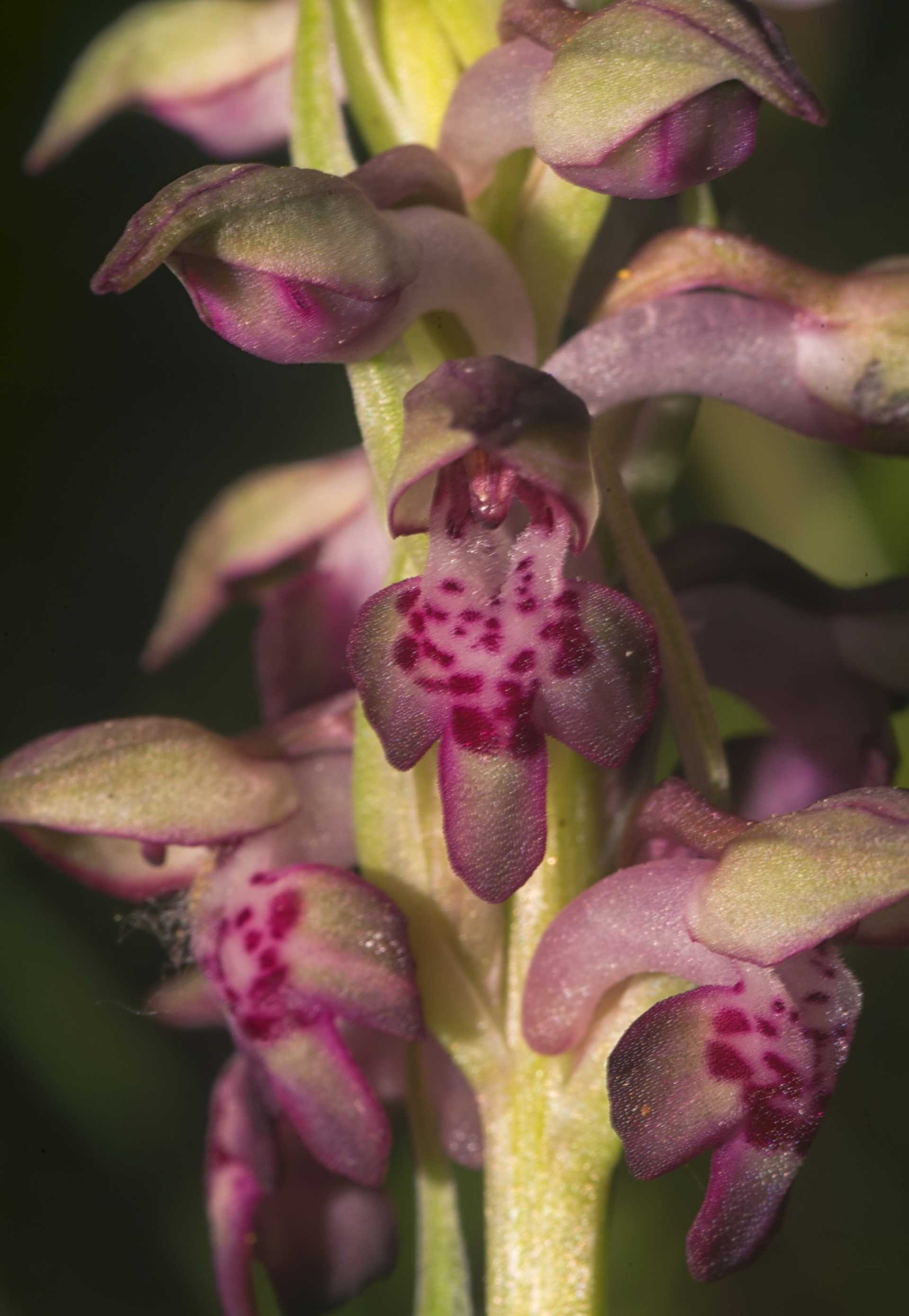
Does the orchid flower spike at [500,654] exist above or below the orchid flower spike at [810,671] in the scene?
→ above

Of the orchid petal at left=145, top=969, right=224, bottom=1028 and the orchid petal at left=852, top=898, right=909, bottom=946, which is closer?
the orchid petal at left=852, top=898, right=909, bottom=946

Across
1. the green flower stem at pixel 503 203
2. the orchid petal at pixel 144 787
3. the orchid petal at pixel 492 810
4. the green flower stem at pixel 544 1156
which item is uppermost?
the green flower stem at pixel 503 203

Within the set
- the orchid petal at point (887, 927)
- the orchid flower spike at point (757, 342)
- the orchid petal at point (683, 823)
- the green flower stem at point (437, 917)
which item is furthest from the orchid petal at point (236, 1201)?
the orchid flower spike at point (757, 342)

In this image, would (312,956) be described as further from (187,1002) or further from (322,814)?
(187,1002)

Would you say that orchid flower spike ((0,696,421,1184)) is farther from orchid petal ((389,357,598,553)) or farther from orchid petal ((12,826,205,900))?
orchid petal ((389,357,598,553))

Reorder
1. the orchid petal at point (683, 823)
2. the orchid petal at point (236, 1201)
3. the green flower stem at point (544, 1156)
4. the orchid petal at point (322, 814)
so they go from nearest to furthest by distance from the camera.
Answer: the orchid petal at point (683, 823) < the green flower stem at point (544, 1156) < the orchid petal at point (322, 814) < the orchid petal at point (236, 1201)

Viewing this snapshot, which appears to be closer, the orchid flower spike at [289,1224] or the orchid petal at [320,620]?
the orchid flower spike at [289,1224]

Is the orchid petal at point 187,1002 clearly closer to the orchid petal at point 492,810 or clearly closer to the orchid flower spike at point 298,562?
the orchid flower spike at point 298,562

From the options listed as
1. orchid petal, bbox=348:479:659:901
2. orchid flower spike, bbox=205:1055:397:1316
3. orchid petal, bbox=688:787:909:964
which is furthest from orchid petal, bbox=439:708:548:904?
orchid flower spike, bbox=205:1055:397:1316
